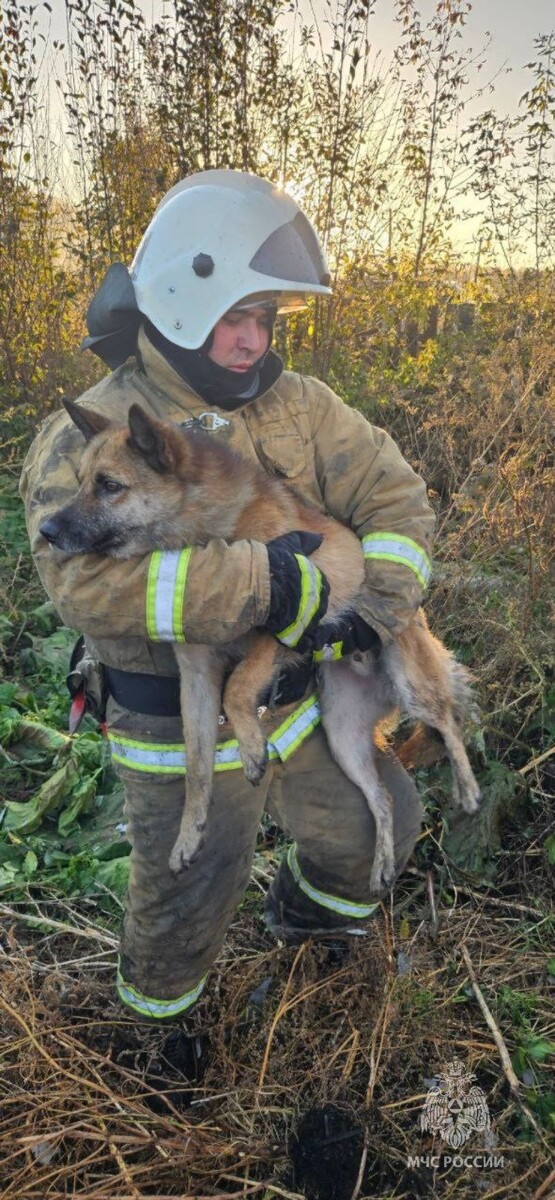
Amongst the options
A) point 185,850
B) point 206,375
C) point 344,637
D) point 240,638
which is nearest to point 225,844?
point 185,850

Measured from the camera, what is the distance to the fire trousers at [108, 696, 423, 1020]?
286 cm

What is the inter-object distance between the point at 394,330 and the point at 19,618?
4.05m

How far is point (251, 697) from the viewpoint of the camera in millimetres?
2879

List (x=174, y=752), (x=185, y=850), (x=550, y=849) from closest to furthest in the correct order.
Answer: (x=185, y=850) → (x=174, y=752) → (x=550, y=849)

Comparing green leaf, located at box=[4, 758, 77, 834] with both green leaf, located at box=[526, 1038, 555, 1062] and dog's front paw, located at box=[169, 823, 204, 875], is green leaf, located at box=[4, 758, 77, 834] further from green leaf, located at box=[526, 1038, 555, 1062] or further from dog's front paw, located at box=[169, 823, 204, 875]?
green leaf, located at box=[526, 1038, 555, 1062]

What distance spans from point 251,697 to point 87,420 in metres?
1.12

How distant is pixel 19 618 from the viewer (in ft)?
18.7

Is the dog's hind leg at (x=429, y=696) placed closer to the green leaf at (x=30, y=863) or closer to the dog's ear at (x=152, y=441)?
the dog's ear at (x=152, y=441)

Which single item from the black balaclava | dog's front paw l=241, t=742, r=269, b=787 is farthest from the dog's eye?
dog's front paw l=241, t=742, r=269, b=787

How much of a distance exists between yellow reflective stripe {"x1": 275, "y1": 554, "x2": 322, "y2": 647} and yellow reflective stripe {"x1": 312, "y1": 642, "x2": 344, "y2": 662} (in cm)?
31

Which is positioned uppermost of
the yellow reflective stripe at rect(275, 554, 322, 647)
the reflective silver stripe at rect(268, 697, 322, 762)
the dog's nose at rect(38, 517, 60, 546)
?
the dog's nose at rect(38, 517, 60, 546)

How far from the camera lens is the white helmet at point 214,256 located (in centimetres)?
288

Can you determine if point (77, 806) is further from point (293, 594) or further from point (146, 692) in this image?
point (293, 594)

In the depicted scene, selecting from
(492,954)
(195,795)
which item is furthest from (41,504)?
(492,954)
